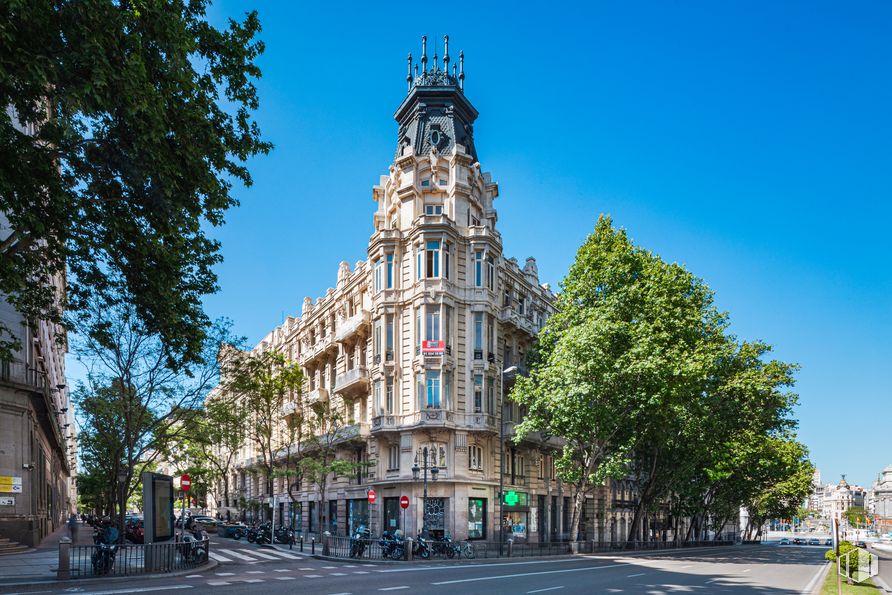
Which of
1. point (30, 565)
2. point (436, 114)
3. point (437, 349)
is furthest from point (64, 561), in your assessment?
point (436, 114)

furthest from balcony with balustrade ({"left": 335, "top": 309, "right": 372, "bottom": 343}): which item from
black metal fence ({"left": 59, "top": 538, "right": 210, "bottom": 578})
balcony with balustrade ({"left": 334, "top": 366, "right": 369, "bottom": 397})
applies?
black metal fence ({"left": 59, "top": 538, "right": 210, "bottom": 578})

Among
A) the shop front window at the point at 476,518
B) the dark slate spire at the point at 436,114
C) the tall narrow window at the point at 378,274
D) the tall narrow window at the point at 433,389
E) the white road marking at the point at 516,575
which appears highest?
the dark slate spire at the point at 436,114

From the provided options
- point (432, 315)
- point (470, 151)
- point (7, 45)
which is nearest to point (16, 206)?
point (7, 45)

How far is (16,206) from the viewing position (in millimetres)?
12297

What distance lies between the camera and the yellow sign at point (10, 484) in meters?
28.9

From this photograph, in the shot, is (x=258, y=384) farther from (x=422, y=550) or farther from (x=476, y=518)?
(x=476, y=518)

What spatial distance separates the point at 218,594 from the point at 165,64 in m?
12.0

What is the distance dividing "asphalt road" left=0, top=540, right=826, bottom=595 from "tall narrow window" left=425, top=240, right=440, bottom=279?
1659cm

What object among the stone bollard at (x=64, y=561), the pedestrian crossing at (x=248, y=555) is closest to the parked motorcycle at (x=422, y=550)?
the pedestrian crossing at (x=248, y=555)

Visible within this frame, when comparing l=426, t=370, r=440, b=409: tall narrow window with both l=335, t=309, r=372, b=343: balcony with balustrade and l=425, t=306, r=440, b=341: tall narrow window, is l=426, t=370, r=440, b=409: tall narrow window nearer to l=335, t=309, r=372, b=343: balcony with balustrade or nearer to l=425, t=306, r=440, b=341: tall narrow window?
l=425, t=306, r=440, b=341: tall narrow window

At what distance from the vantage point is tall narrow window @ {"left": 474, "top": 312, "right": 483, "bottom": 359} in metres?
39.5

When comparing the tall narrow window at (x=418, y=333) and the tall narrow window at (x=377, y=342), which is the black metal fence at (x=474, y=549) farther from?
the tall narrow window at (x=418, y=333)

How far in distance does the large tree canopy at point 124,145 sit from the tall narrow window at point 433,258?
74.1ft

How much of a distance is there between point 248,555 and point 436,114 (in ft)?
92.8
